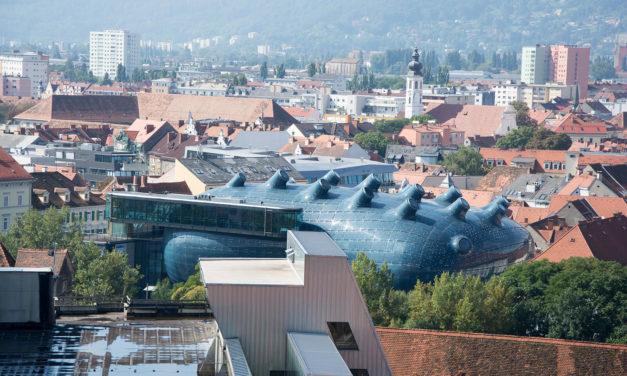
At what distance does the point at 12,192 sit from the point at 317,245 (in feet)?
143

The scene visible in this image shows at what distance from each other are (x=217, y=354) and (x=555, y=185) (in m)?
79.9

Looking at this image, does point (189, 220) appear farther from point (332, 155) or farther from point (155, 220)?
point (332, 155)

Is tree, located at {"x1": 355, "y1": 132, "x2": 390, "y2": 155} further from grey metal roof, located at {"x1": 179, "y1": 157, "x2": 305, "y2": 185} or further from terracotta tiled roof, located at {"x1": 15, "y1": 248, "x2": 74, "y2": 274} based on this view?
terracotta tiled roof, located at {"x1": 15, "y1": 248, "x2": 74, "y2": 274}

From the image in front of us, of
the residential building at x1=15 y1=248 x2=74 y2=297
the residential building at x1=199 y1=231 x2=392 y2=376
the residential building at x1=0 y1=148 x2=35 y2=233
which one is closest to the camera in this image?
the residential building at x1=199 y1=231 x2=392 y2=376

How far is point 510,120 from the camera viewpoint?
608 ft

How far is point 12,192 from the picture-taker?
6938 centimetres

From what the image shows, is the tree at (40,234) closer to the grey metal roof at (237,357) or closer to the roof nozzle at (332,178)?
the roof nozzle at (332,178)

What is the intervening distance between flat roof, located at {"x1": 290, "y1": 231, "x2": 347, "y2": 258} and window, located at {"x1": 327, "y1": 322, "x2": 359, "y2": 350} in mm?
1537

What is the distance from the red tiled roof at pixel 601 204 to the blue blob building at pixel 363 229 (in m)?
22.1

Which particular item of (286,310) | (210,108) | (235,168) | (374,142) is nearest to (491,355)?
(286,310)

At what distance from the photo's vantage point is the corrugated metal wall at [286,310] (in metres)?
26.8

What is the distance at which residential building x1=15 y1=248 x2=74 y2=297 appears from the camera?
162 feet

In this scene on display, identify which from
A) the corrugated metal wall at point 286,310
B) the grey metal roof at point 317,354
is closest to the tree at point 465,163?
the corrugated metal wall at point 286,310

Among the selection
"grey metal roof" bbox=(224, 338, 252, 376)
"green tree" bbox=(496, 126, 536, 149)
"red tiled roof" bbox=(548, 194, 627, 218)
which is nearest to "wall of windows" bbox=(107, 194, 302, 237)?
"red tiled roof" bbox=(548, 194, 627, 218)
